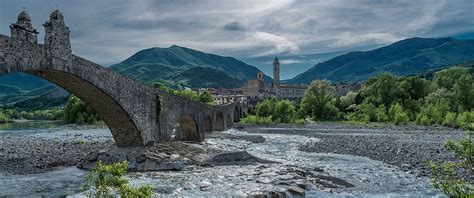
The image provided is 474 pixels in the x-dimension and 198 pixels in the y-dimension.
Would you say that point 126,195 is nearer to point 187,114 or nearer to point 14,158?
point 14,158

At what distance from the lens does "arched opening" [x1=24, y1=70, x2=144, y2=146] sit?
59.2ft

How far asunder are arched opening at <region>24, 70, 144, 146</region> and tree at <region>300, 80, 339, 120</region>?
206 ft

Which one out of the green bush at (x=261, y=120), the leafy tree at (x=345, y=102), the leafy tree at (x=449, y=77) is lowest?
the green bush at (x=261, y=120)

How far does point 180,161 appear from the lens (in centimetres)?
2298

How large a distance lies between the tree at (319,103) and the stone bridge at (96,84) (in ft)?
171

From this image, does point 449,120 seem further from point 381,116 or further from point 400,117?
point 381,116

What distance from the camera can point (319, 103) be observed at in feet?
275

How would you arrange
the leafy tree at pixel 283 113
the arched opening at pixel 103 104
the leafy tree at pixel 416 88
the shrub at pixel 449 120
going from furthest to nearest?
the leafy tree at pixel 416 88
the leafy tree at pixel 283 113
the shrub at pixel 449 120
the arched opening at pixel 103 104

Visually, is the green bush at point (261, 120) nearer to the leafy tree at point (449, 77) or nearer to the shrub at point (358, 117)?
the shrub at point (358, 117)

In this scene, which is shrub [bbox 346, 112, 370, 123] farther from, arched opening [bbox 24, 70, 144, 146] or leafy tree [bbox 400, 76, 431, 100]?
arched opening [bbox 24, 70, 144, 146]

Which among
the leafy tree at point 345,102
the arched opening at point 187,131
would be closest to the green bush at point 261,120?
the leafy tree at point 345,102

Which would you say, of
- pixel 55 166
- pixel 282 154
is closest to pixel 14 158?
pixel 55 166

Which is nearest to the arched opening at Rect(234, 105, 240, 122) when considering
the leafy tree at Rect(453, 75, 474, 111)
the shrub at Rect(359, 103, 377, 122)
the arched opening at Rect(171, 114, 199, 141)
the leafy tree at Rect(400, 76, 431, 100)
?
the shrub at Rect(359, 103, 377, 122)

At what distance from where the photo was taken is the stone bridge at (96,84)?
1466 cm
